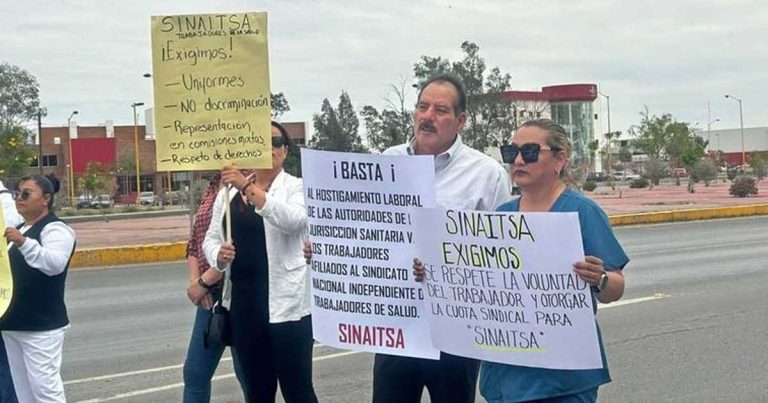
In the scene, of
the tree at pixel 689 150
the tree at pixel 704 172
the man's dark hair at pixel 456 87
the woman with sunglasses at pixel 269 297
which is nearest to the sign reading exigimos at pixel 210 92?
the woman with sunglasses at pixel 269 297

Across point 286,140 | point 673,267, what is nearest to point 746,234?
point 673,267

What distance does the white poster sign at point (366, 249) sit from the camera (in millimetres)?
4047

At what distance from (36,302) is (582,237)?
3.34 m

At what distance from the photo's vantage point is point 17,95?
3489 inches

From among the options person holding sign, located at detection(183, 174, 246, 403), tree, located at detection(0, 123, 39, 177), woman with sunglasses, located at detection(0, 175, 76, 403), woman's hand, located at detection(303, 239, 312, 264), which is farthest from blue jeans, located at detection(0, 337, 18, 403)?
tree, located at detection(0, 123, 39, 177)

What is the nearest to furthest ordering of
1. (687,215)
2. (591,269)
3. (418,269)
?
1. (591,269)
2. (418,269)
3. (687,215)

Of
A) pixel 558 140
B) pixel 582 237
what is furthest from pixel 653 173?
pixel 582 237

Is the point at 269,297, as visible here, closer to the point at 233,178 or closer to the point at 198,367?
the point at 233,178

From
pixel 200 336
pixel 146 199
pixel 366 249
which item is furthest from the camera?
pixel 146 199

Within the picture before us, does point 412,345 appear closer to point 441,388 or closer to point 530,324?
point 441,388

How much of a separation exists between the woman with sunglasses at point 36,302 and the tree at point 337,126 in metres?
36.7

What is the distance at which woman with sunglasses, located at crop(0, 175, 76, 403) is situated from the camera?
5.23m

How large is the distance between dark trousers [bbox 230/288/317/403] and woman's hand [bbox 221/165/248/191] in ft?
1.91

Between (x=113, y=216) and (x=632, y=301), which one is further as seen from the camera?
(x=113, y=216)
